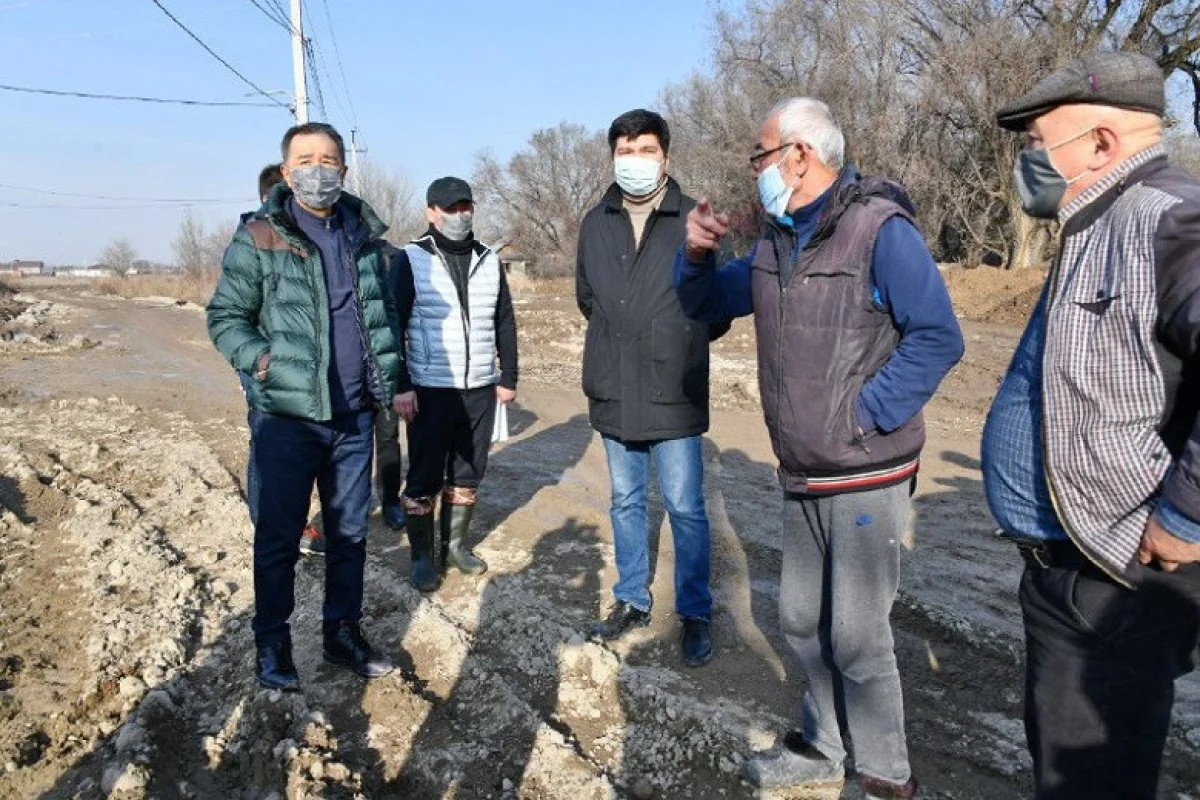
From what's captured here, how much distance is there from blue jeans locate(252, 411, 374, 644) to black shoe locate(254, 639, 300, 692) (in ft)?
0.13

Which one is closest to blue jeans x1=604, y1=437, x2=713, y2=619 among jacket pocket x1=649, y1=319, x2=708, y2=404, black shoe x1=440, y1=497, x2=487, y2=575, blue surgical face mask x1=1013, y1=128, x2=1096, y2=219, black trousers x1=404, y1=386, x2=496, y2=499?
jacket pocket x1=649, y1=319, x2=708, y2=404

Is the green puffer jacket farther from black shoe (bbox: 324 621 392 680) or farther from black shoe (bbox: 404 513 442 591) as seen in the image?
black shoe (bbox: 404 513 442 591)

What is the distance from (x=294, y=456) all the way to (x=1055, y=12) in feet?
75.9

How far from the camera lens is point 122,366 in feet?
42.2

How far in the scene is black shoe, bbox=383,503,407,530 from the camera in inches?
209

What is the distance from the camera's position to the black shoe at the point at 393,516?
5.32 m

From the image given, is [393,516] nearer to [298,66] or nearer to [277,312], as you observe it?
[277,312]

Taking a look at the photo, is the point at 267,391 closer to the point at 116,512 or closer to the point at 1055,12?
the point at 116,512

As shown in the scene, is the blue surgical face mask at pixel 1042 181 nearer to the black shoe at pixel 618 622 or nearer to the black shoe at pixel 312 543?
the black shoe at pixel 618 622

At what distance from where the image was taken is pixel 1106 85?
1.76 m

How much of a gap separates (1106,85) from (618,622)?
277 cm

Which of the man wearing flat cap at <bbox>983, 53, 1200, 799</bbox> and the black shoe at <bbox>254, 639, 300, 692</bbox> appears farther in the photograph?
the black shoe at <bbox>254, 639, 300, 692</bbox>

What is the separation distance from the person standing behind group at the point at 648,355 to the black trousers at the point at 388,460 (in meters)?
2.30

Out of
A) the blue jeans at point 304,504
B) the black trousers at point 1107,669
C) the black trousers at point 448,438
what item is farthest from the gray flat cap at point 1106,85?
the black trousers at point 448,438
